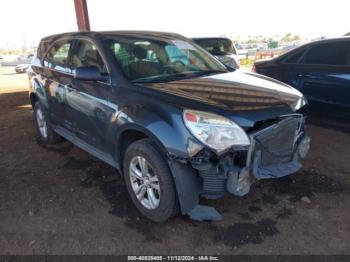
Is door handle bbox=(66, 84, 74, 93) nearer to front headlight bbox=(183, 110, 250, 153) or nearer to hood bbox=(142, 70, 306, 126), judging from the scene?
hood bbox=(142, 70, 306, 126)

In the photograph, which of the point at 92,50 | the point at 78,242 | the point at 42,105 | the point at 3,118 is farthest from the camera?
the point at 3,118

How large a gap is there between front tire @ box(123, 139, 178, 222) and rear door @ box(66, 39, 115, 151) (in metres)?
0.54

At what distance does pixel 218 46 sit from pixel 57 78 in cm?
657

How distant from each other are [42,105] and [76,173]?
1.43 m

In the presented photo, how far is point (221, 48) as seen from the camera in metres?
10.4

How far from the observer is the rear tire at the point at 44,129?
5.47 metres

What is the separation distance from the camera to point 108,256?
9.65 ft

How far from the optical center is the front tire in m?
3.07

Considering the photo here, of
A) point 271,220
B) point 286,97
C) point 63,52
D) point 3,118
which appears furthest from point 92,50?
point 3,118

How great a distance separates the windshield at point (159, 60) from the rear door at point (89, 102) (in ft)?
0.81

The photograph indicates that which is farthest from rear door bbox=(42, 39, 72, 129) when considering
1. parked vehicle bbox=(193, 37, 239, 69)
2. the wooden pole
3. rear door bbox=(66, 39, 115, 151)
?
the wooden pole

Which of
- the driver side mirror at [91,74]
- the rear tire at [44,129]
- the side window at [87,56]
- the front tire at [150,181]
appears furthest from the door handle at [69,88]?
the front tire at [150,181]

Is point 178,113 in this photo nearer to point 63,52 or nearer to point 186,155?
point 186,155

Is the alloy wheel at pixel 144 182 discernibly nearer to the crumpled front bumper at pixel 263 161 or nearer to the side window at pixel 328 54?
the crumpled front bumper at pixel 263 161
